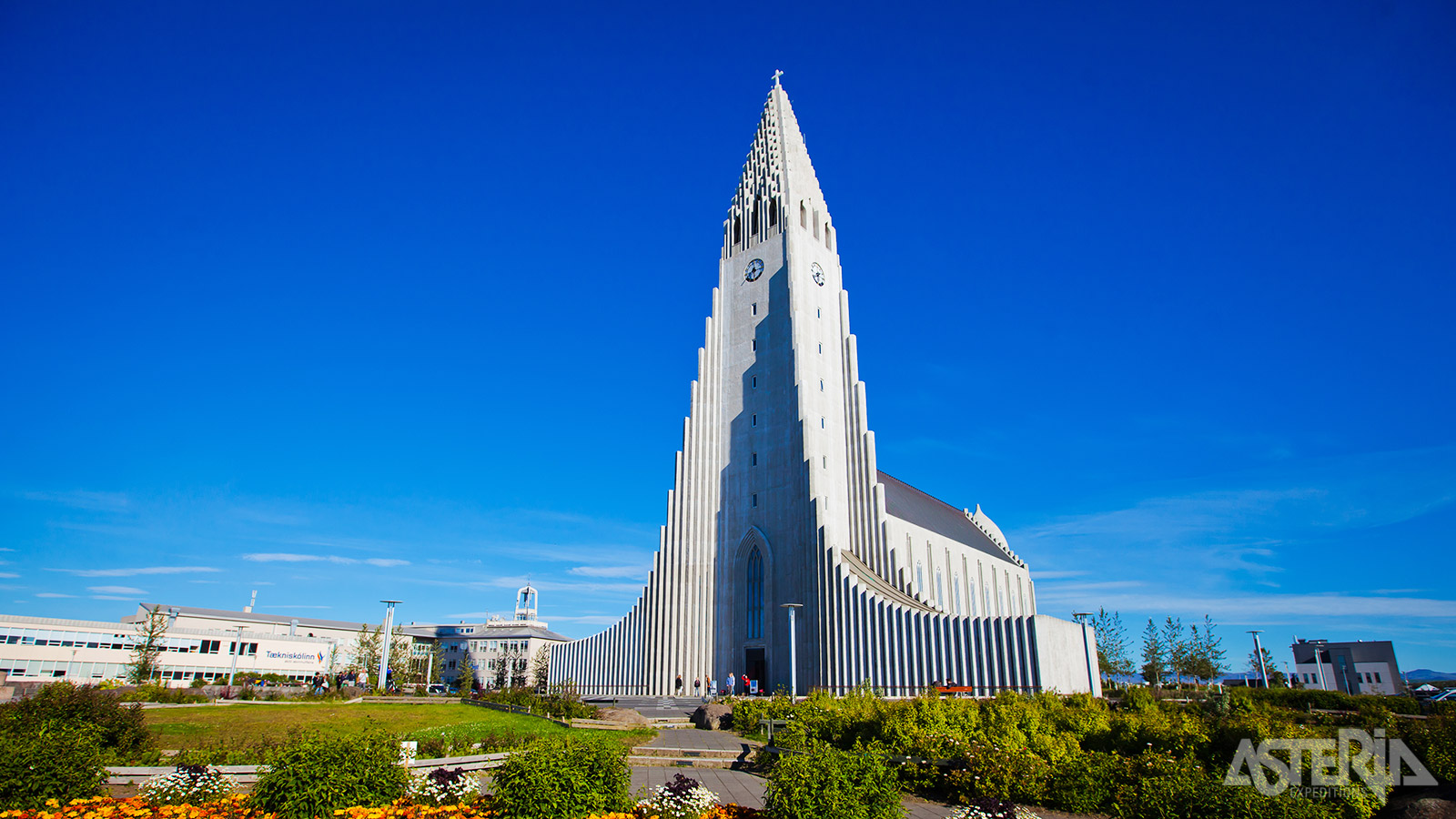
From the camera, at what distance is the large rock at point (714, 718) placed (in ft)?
80.6

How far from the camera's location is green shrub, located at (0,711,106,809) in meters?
10.0

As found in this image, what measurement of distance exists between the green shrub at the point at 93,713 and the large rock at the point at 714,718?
15014mm

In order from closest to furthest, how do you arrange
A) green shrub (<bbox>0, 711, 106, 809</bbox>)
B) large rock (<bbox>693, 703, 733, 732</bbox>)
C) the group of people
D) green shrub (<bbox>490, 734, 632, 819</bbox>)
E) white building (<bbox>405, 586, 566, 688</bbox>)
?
1. green shrub (<bbox>490, 734, 632, 819</bbox>)
2. green shrub (<bbox>0, 711, 106, 809</bbox>)
3. large rock (<bbox>693, 703, 733, 732</bbox>)
4. the group of people
5. white building (<bbox>405, 586, 566, 688</bbox>)

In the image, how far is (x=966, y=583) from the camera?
6488 centimetres

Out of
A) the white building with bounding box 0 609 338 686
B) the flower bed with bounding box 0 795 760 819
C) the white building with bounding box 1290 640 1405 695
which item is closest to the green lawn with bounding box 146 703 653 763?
the flower bed with bounding box 0 795 760 819

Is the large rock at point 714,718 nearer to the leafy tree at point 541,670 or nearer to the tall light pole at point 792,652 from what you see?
the tall light pole at point 792,652

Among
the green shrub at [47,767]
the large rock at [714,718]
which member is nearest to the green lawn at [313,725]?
the green shrub at [47,767]

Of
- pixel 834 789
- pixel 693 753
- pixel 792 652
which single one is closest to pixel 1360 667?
pixel 792 652

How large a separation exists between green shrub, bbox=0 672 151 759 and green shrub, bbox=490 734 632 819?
9.07m

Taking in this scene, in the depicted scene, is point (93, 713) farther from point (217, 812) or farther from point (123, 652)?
point (123, 652)

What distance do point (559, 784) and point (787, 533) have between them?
36749 mm

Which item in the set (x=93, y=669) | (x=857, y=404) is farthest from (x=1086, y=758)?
(x=93, y=669)

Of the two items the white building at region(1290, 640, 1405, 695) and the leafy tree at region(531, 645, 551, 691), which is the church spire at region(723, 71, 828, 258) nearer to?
the leafy tree at region(531, 645, 551, 691)

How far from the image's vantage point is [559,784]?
31.5 feet
